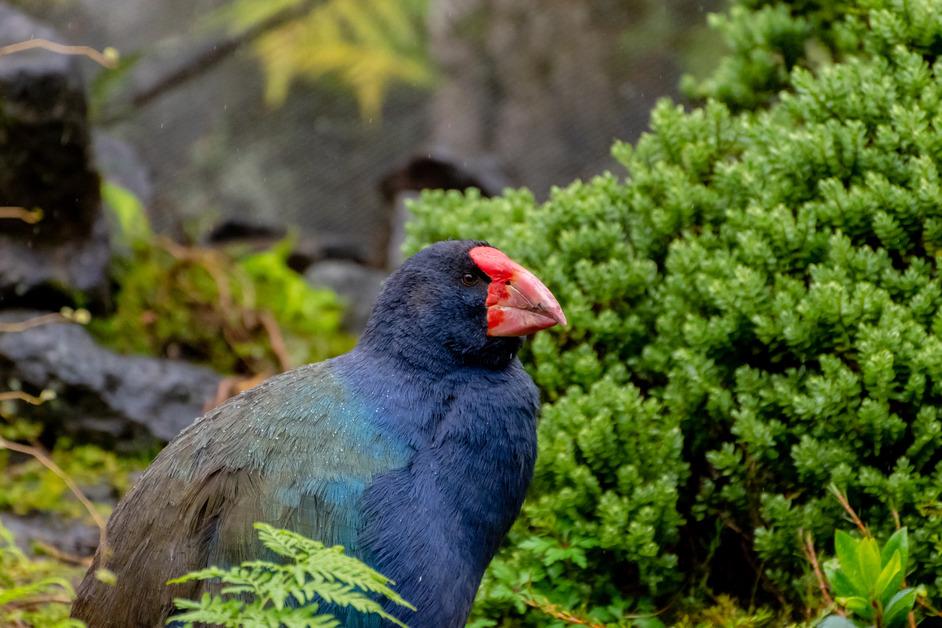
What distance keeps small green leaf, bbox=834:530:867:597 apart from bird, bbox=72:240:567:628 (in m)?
0.82

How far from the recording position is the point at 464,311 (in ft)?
10.5

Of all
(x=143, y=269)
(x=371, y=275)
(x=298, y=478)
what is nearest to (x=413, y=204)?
(x=298, y=478)

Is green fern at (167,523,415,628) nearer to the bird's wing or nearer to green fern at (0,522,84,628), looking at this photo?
the bird's wing

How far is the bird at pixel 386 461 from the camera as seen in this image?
2.89 m

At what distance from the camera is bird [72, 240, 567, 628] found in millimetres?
2889

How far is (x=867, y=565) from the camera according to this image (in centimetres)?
277

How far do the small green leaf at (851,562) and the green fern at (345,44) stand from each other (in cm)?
567

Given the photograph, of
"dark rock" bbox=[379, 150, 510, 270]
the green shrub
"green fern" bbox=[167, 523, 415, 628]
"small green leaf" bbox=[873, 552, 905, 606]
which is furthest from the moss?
"small green leaf" bbox=[873, 552, 905, 606]

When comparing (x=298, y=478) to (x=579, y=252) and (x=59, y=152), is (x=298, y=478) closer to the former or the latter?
(x=579, y=252)

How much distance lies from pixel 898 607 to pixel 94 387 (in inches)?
151

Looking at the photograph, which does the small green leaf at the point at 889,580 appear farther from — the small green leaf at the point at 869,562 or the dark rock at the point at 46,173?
the dark rock at the point at 46,173

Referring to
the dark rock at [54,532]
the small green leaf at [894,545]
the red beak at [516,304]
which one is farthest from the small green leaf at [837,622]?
the dark rock at [54,532]

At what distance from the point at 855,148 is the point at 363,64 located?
4.89 meters

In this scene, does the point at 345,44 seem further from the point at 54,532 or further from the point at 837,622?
the point at 837,622
